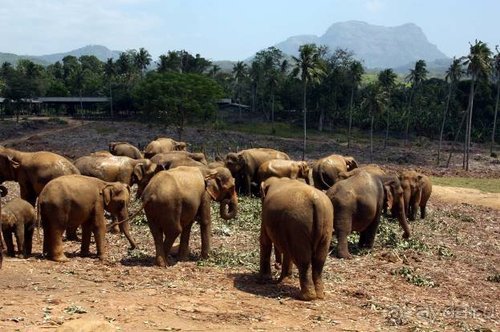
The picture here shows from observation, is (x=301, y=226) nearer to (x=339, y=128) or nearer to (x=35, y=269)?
(x=35, y=269)

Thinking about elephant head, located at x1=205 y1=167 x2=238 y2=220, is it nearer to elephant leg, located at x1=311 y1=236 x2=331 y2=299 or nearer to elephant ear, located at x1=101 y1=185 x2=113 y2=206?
elephant ear, located at x1=101 y1=185 x2=113 y2=206

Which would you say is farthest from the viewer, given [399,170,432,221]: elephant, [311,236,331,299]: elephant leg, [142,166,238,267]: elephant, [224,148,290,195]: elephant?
[224,148,290,195]: elephant

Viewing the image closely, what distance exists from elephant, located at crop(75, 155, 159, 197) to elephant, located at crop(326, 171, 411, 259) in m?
7.56

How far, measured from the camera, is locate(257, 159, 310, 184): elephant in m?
28.2

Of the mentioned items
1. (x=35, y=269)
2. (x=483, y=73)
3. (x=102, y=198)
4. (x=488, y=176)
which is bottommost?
(x=488, y=176)

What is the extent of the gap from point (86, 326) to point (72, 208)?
21.8 ft

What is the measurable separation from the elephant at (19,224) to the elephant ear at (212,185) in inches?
199

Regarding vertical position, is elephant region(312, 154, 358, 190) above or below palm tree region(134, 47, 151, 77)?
below

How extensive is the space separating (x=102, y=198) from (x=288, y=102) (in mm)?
90865

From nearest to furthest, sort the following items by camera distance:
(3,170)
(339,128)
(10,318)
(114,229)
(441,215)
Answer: (10,318), (114,229), (3,170), (441,215), (339,128)

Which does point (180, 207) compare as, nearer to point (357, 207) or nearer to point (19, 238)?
point (19, 238)

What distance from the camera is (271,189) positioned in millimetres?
13992

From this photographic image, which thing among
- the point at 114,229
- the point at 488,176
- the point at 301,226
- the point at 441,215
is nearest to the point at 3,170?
the point at 114,229

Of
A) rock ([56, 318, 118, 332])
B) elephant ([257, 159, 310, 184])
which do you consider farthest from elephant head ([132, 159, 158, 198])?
rock ([56, 318, 118, 332])
